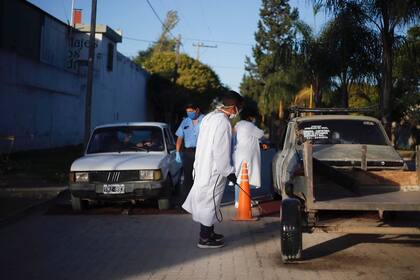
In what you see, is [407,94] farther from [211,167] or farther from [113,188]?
[211,167]

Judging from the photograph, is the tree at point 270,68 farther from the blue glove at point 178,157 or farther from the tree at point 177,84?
the blue glove at point 178,157

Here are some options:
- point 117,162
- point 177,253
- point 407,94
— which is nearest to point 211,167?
point 177,253

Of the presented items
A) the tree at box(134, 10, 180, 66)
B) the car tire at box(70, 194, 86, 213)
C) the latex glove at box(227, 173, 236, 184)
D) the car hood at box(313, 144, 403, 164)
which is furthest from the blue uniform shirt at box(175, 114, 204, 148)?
the tree at box(134, 10, 180, 66)

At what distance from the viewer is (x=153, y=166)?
383 inches

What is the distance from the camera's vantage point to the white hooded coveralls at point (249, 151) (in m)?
10.3

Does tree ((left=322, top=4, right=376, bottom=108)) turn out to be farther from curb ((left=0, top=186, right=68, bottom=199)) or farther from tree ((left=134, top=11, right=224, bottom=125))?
tree ((left=134, top=11, right=224, bottom=125))

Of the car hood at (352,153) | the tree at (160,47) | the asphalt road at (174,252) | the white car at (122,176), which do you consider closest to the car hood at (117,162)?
the white car at (122,176)

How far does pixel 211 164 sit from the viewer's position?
708cm

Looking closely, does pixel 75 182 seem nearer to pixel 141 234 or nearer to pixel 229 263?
pixel 141 234

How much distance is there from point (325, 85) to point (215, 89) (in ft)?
96.6

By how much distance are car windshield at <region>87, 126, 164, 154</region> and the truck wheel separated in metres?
4.94

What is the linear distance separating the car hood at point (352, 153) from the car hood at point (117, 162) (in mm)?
2749

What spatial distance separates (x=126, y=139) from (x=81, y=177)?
5.12 ft

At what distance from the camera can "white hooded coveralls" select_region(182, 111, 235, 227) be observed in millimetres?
7023
